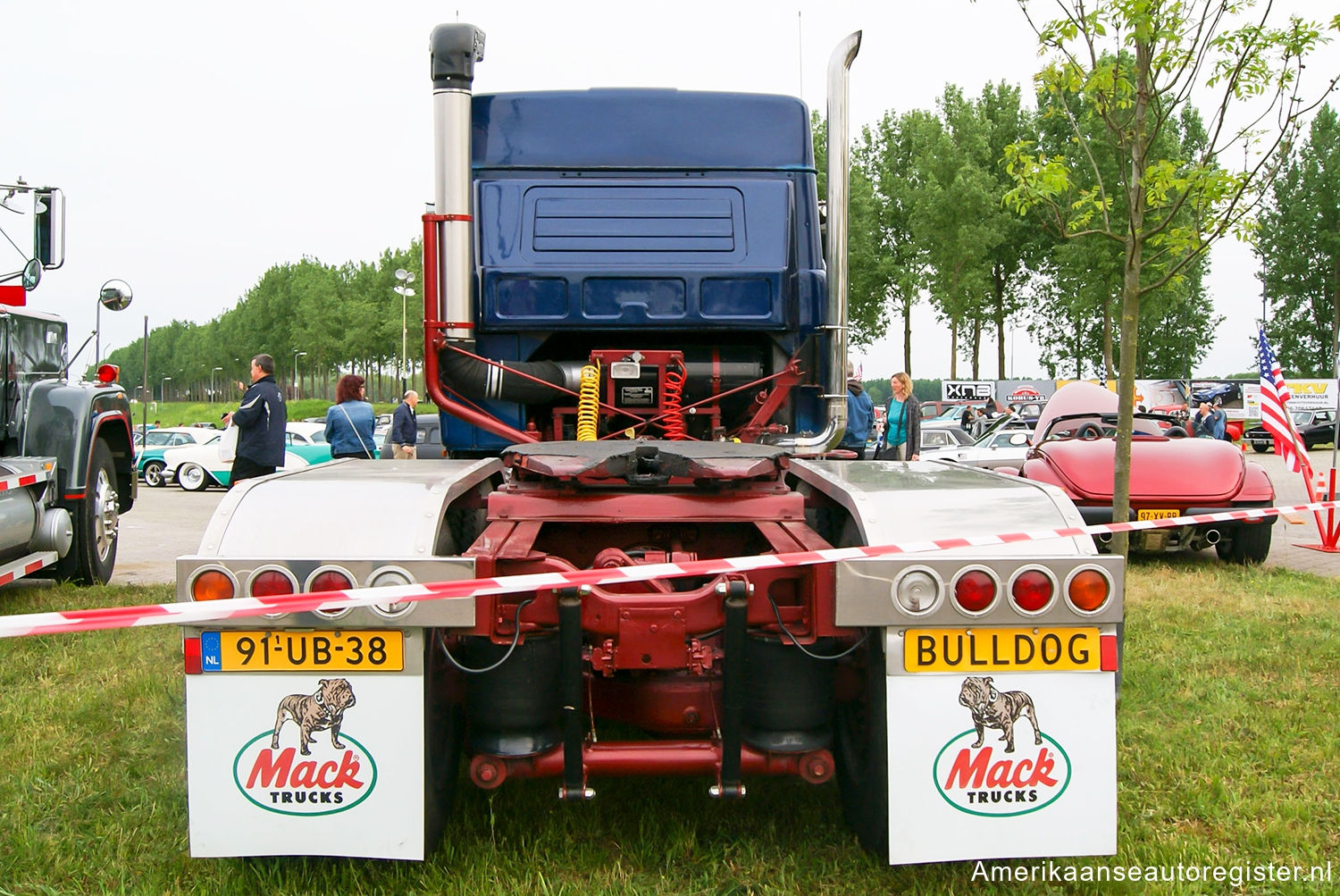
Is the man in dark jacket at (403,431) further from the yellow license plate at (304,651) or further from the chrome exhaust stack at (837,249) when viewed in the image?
the yellow license plate at (304,651)

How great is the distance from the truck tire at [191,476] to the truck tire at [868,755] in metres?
22.2

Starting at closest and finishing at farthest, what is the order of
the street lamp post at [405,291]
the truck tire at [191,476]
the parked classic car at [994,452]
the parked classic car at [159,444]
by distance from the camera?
the parked classic car at [994,452], the street lamp post at [405,291], the truck tire at [191,476], the parked classic car at [159,444]

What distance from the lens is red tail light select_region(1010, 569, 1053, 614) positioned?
2734 mm

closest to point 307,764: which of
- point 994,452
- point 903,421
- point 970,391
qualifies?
point 903,421

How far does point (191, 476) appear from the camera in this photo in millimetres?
22953

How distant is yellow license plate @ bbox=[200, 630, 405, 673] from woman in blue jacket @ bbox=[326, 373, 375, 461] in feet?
23.3

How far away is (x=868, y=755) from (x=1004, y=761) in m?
0.38

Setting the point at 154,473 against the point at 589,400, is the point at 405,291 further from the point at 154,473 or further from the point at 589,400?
the point at 589,400

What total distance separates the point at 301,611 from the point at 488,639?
0.50 meters

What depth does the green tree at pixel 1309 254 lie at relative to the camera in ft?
178

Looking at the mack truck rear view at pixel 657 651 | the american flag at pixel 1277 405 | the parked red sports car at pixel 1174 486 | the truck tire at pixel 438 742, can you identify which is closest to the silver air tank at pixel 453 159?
the mack truck rear view at pixel 657 651

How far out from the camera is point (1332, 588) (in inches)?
309

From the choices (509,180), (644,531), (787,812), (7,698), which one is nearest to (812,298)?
(509,180)

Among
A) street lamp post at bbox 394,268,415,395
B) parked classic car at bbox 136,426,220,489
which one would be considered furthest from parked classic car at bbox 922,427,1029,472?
parked classic car at bbox 136,426,220,489
